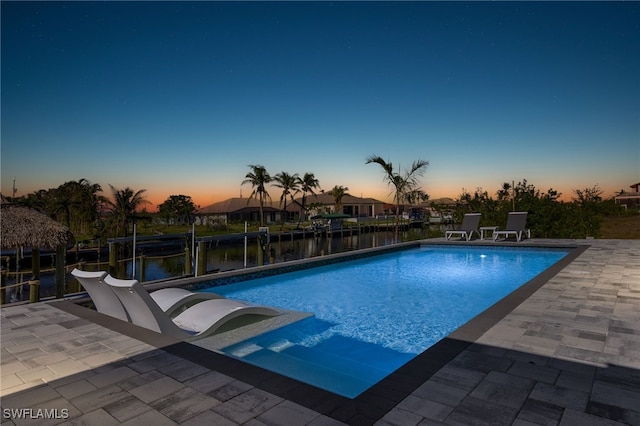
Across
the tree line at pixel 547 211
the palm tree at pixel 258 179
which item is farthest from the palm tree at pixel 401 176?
the palm tree at pixel 258 179

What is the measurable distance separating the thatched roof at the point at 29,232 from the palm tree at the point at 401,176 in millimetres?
12669

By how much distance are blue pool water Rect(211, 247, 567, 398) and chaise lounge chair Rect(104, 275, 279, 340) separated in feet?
1.12

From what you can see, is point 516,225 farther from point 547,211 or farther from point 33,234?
point 33,234

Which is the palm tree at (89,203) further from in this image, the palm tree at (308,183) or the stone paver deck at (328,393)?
the stone paver deck at (328,393)

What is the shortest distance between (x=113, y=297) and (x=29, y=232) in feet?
9.00

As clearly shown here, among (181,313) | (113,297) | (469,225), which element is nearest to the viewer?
(113,297)

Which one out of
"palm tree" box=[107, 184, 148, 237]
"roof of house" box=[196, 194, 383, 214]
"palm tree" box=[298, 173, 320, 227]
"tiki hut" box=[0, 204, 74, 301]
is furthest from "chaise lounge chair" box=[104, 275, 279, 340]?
"roof of house" box=[196, 194, 383, 214]

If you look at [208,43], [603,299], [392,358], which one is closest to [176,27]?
[208,43]

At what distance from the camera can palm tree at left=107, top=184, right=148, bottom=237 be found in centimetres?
3169

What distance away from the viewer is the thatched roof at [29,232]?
569 cm

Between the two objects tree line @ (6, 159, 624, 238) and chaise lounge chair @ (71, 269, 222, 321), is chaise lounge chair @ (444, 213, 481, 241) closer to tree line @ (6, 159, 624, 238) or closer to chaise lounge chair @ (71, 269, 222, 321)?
tree line @ (6, 159, 624, 238)

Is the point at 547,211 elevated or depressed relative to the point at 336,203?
depressed

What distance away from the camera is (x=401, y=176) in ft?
55.0

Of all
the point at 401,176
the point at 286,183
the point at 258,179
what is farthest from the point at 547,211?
the point at 286,183
